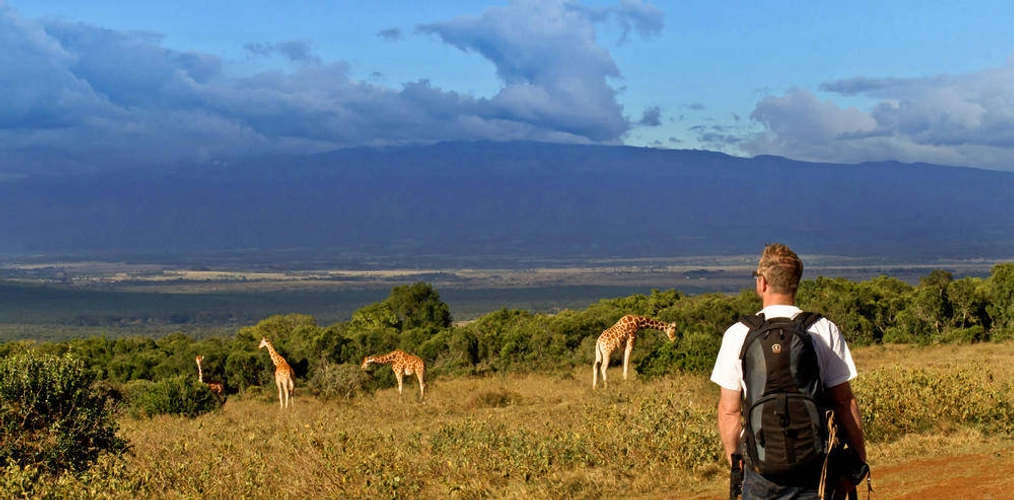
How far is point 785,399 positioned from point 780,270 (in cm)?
69

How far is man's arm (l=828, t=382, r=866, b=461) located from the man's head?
0.55m

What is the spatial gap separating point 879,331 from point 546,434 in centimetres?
2353

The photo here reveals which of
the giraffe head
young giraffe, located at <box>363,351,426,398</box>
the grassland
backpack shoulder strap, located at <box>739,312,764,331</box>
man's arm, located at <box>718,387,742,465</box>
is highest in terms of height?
backpack shoulder strap, located at <box>739,312,764,331</box>

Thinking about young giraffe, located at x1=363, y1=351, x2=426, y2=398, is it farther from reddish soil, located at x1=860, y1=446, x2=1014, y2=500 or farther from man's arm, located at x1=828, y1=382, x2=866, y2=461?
man's arm, located at x1=828, y1=382, x2=866, y2=461

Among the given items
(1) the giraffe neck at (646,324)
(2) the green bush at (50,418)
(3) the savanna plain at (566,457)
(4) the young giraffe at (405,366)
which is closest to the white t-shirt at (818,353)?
(3) the savanna plain at (566,457)

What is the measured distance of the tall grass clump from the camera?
11664mm

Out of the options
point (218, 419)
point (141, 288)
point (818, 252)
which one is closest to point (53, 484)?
point (218, 419)

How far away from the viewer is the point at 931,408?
11891 millimetres

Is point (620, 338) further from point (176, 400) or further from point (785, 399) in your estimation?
point (785, 399)

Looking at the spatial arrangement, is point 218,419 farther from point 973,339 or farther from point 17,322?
point 17,322

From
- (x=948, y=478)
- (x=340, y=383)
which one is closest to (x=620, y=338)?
(x=340, y=383)

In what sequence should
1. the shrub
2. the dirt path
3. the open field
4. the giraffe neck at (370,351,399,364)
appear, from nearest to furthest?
the dirt path, the giraffe neck at (370,351,399,364), the shrub, the open field

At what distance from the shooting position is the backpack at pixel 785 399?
5098mm

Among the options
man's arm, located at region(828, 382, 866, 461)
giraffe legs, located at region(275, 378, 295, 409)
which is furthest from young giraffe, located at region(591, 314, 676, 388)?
man's arm, located at region(828, 382, 866, 461)
